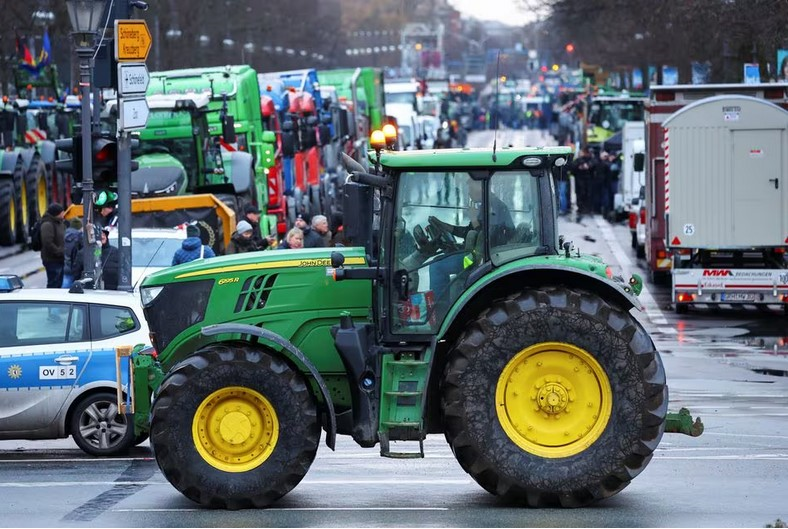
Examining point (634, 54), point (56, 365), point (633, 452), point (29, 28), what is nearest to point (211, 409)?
point (633, 452)

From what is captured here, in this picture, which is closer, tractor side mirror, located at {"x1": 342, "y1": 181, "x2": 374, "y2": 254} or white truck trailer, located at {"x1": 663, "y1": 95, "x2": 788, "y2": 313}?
tractor side mirror, located at {"x1": 342, "y1": 181, "x2": 374, "y2": 254}

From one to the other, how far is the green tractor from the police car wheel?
3209mm

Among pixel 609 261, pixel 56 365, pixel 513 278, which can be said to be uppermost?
pixel 513 278

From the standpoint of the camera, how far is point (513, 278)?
11.1 meters

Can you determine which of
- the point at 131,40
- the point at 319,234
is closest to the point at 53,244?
the point at 319,234

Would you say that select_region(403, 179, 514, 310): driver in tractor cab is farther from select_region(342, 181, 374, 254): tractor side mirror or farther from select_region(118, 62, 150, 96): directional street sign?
select_region(118, 62, 150, 96): directional street sign

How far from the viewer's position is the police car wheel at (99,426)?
46.9 ft

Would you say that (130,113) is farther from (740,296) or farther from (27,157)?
(27,157)

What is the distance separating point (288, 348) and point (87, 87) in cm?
969

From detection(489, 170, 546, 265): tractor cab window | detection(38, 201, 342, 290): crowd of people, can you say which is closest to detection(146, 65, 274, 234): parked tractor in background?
detection(38, 201, 342, 290): crowd of people

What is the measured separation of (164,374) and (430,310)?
1902mm

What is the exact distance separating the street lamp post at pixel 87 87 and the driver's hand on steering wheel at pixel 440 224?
8945 millimetres

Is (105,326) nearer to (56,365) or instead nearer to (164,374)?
(56,365)

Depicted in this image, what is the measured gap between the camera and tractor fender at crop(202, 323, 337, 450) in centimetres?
1086
